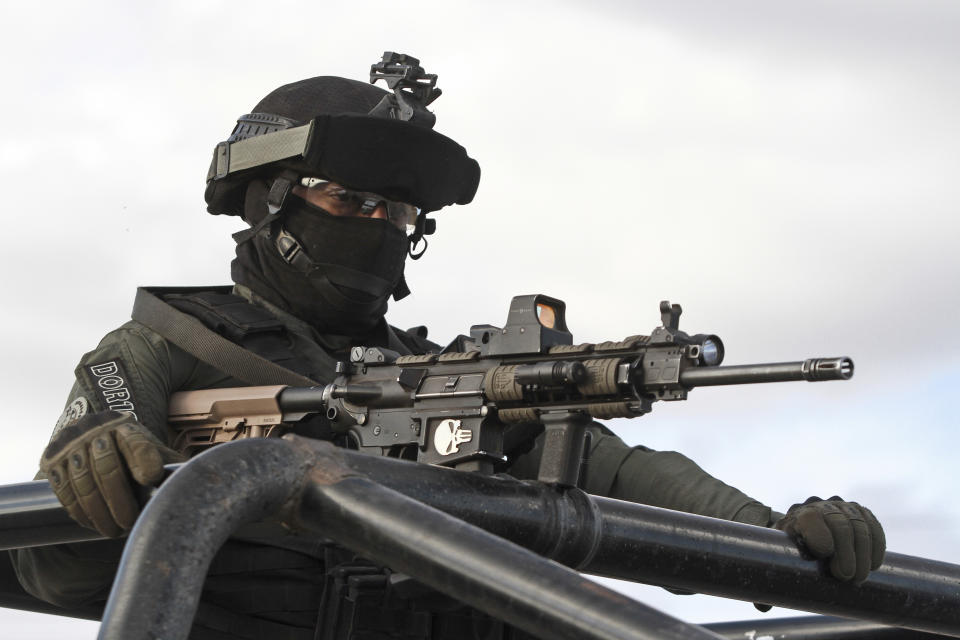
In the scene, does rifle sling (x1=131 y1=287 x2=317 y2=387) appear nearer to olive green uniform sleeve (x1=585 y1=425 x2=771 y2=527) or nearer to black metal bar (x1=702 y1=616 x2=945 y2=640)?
olive green uniform sleeve (x1=585 y1=425 x2=771 y2=527)

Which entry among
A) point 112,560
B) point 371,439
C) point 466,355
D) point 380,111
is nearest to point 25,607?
point 112,560

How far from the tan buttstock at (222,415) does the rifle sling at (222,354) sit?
0.41 ft

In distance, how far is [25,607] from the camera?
13.3ft

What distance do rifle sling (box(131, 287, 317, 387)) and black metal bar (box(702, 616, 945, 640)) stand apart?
1647 mm

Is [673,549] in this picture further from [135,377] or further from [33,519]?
[135,377]

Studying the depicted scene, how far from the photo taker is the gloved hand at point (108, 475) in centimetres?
282

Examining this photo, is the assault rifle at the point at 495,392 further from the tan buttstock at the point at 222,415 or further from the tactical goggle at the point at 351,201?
the tactical goggle at the point at 351,201

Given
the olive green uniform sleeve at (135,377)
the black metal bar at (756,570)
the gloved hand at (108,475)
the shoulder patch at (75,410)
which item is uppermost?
the olive green uniform sleeve at (135,377)

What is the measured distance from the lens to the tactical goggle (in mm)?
5238

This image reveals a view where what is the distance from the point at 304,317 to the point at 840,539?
2.52 meters

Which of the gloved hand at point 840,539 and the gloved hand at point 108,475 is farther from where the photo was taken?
the gloved hand at point 840,539

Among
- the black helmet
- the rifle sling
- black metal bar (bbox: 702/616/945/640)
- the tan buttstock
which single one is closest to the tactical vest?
the rifle sling

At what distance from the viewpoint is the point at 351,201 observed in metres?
5.25

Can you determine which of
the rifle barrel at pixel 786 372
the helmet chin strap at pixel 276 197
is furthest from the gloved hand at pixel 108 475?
the helmet chin strap at pixel 276 197
